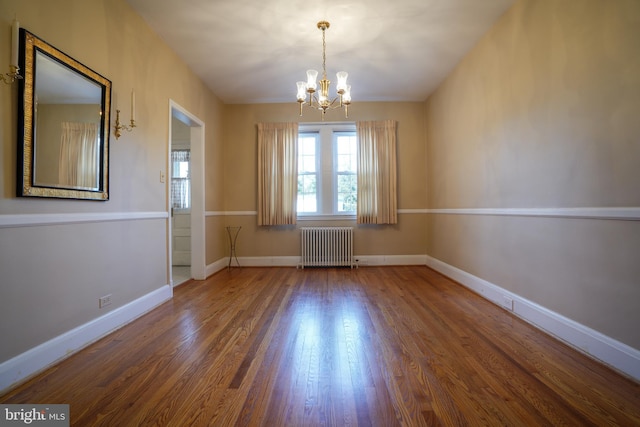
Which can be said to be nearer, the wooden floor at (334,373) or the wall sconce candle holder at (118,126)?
the wooden floor at (334,373)

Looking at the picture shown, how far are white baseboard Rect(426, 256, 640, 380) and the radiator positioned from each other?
2083mm

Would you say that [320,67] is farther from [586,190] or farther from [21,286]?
[21,286]

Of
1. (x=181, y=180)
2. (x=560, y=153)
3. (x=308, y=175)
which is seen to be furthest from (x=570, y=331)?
(x=181, y=180)

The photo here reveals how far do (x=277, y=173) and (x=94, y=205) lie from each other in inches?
117

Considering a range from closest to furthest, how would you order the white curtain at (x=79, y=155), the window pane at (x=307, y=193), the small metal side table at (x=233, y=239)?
the white curtain at (x=79, y=155) → the small metal side table at (x=233, y=239) → the window pane at (x=307, y=193)

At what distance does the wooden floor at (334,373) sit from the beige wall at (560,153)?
0.45m

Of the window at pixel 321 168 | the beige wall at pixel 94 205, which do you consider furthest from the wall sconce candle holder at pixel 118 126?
the window at pixel 321 168

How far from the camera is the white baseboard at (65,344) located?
159 centimetres

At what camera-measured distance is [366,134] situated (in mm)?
4977

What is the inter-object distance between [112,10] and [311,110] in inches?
120

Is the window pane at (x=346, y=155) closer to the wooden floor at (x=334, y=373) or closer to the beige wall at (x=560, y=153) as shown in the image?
the beige wall at (x=560, y=153)

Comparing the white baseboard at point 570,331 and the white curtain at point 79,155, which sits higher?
the white curtain at point 79,155

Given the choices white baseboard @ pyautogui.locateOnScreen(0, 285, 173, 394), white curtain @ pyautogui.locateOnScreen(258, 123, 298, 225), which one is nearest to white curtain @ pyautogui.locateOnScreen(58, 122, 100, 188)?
white baseboard @ pyautogui.locateOnScreen(0, 285, 173, 394)

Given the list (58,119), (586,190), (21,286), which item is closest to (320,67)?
(58,119)
